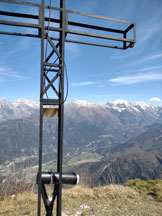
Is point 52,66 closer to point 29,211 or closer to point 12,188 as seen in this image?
point 29,211

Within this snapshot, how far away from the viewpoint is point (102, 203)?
30.5 ft

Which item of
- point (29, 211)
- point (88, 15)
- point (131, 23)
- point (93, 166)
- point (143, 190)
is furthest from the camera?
point (93, 166)

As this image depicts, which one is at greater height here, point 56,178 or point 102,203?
point 56,178

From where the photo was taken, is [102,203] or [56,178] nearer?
[56,178]

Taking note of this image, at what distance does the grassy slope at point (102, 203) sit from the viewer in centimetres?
816

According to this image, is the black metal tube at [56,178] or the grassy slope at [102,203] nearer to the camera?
the black metal tube at [56,178]

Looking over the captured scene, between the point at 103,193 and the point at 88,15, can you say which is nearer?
the point at 88,15

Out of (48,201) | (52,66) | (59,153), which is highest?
(52,66)

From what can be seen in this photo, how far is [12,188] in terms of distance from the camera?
10.9 metres

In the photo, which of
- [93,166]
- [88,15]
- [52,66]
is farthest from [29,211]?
[93,166]

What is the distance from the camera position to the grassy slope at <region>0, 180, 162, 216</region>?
26.8 feet

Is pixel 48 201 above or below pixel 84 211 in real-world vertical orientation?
above

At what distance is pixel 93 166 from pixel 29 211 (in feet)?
616

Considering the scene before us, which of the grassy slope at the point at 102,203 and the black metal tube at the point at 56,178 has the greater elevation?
the black metal tube at the point at 56,178
